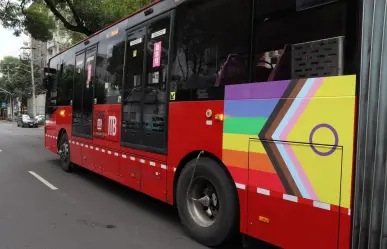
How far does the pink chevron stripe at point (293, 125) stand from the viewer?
3.04 meters

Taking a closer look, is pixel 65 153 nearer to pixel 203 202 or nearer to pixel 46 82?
pixel 46 82

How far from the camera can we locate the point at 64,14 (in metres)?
19.5

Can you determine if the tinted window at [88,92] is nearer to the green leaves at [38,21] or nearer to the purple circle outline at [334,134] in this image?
the purple circle outline at [334,134]

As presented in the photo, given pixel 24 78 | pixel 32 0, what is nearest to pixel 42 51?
pixel 24 78

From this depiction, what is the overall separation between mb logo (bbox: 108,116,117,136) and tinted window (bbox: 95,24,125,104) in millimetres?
Result: 307

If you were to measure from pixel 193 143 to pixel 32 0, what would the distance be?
17036 mm

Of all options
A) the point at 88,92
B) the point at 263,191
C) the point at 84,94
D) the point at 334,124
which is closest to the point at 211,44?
the point at 263,191

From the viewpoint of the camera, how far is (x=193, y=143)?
4457 mm

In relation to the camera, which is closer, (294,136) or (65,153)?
(294,136)

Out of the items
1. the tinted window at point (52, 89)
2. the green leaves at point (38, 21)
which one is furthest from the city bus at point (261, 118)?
the green leaves at point (38, 21)

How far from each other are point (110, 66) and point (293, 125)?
15.1 ft

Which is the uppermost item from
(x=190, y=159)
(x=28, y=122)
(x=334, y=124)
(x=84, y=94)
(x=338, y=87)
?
(x=84, y=94)

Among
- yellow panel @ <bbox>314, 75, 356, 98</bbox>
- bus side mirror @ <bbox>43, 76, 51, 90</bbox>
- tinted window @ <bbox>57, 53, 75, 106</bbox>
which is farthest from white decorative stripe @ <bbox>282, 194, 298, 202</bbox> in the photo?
bus side mirror @ <bbox>43, 76, 51, 90</bbox>

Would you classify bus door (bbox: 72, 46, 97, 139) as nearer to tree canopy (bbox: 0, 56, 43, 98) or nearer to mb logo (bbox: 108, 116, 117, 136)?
mb logo (bbox: 108, 116, 117, 136)
